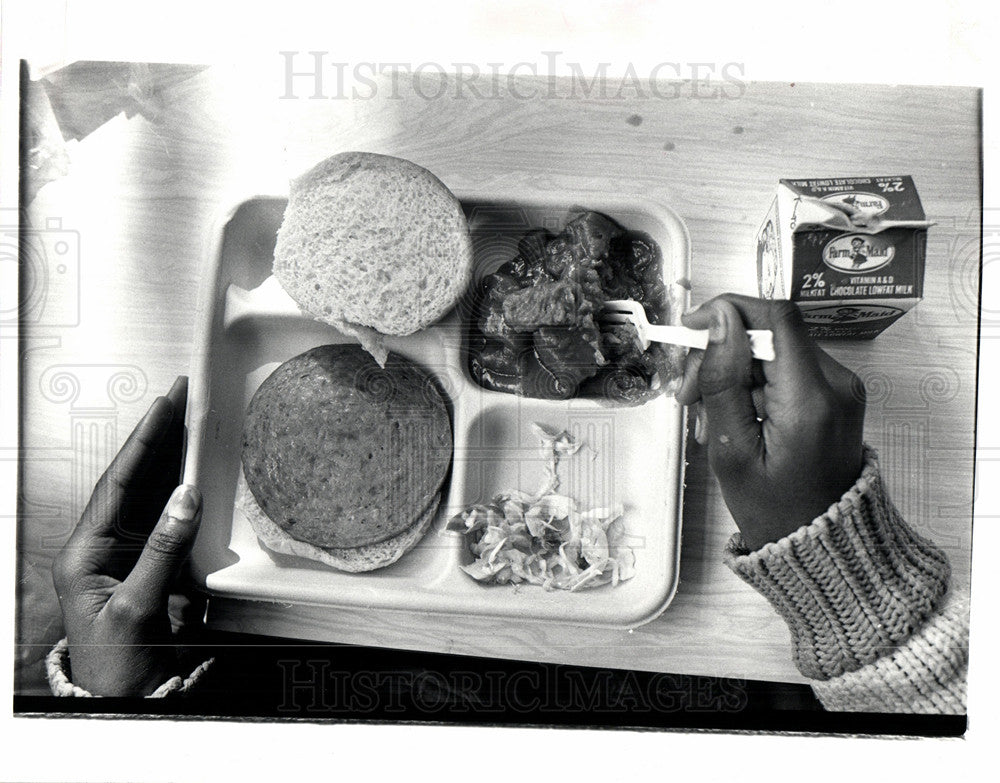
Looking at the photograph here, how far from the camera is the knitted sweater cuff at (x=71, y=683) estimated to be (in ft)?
3.16

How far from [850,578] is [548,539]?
374 mm

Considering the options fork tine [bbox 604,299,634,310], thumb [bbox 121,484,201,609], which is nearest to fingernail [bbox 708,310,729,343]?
fork tine [bbox 604,299,634,310]

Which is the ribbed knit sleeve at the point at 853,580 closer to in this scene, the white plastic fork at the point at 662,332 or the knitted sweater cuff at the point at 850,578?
the knitted sweater cuff at the point at 850,578

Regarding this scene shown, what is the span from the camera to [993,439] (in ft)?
3.22

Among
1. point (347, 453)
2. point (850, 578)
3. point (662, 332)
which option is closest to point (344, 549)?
point (347, 453)

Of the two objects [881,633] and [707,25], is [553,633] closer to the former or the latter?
[881,633]

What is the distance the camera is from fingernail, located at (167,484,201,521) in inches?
37.3

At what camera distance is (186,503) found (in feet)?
3.11

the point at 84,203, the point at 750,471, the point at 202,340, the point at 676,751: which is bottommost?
the point at 676,751

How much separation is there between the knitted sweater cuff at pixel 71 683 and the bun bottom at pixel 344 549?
18cm

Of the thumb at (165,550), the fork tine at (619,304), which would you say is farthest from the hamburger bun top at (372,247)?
the thumb at (165,550)

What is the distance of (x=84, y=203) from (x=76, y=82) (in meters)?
0.16

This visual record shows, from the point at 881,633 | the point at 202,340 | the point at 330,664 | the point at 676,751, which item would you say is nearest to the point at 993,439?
the point at 881,633

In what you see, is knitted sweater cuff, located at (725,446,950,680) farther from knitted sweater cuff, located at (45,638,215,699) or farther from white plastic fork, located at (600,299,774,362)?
knitted sweater cuff, located at (45,638,215,699)
